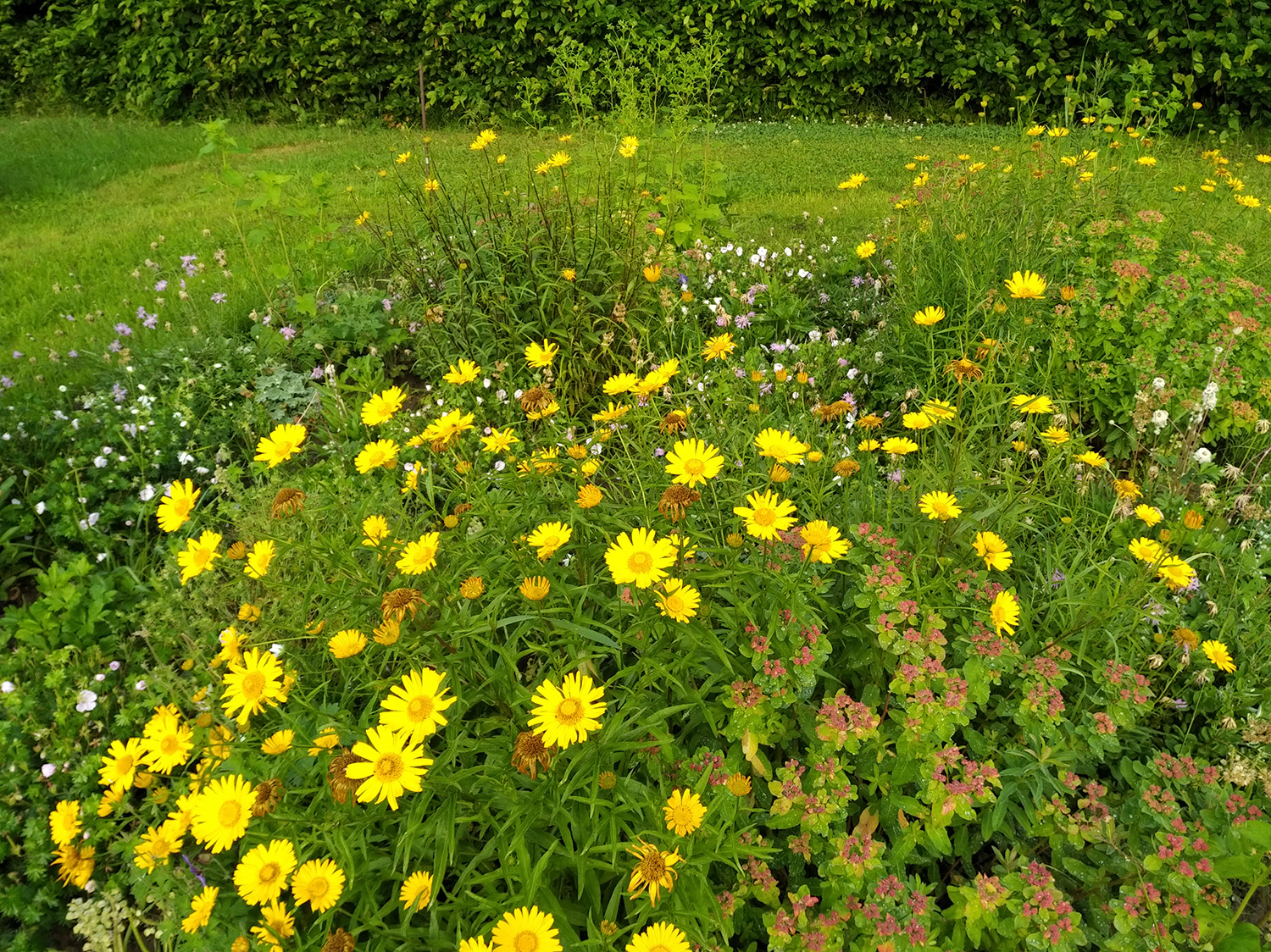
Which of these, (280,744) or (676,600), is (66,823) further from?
(676,600)

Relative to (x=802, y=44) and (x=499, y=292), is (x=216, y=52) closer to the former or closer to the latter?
(x=802, y=44)

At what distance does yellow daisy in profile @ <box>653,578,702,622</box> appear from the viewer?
4.58ft

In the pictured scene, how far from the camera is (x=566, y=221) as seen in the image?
3.48 meters

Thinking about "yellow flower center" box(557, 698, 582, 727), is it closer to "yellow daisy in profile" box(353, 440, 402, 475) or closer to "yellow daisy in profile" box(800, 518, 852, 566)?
"yellow daisy in profile" box(800, 518, 852, 566)

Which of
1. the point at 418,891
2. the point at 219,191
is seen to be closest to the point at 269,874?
the point at 418,891

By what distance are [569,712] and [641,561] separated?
0.29m

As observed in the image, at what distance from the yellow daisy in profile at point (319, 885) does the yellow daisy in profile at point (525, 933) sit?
0.92 ft

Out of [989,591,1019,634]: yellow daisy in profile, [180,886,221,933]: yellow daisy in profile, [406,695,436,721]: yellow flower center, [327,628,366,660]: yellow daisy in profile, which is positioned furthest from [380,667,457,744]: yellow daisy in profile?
[989,591,1019,634]: yellow daisy in profile

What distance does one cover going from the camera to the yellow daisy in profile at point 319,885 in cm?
A: 127

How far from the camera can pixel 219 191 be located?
525 cm

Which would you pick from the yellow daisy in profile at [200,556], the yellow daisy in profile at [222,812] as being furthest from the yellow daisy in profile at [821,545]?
the yellow daisy in profile at [200,556]

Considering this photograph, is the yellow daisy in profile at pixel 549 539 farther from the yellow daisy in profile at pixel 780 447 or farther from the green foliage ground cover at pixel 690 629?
the yellow daisy in profile at pixel 780 447

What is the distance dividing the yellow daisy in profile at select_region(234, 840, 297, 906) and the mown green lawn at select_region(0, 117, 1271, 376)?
280 cm

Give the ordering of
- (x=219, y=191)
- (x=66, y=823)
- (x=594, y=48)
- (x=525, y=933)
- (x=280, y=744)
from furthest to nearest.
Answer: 1. (x=594, y=48)
2. (x=219, y=191)
3. (x=66, y=823)
4. (x=280, y=744)
5. (x=525, y=933)
